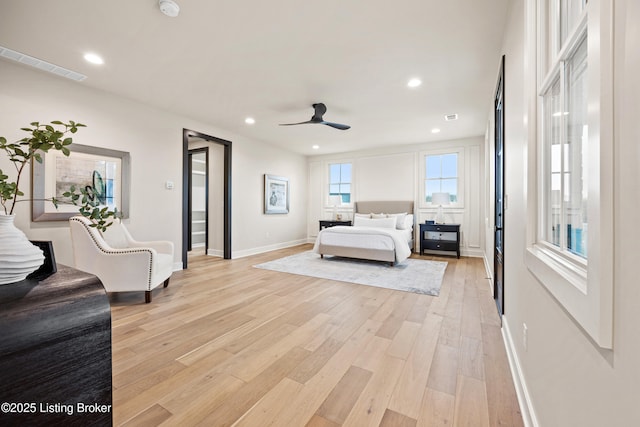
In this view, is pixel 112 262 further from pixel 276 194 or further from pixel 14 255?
pixel 276 194

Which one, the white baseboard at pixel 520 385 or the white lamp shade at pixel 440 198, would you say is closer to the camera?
the white baseboard at pixel 520 385

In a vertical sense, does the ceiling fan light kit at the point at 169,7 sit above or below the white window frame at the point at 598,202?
above

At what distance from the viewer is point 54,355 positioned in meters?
0.69

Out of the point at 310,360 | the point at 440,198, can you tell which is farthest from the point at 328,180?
the point at 310,360

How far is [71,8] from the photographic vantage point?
2.14 meters

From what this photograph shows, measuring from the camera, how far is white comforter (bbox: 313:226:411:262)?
462 cm

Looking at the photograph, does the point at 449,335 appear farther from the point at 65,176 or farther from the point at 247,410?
the point at 65,176

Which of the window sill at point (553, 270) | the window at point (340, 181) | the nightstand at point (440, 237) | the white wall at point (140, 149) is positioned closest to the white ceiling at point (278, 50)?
the white wall at point (140, 149)

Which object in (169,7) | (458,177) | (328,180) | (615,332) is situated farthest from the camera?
(328,180)

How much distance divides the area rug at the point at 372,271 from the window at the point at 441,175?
185 centimetres

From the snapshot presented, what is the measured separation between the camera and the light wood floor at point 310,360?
4.56 ft

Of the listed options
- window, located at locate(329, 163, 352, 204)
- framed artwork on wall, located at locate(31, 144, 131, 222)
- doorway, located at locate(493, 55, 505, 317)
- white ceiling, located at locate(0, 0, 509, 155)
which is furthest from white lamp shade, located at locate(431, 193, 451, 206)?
framed artwork on wall, located at locate(31, 144, 131, 222)

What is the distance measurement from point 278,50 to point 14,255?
8.42 ft

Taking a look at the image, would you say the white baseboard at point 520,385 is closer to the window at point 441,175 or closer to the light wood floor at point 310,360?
the light wood floor at point 310,360
